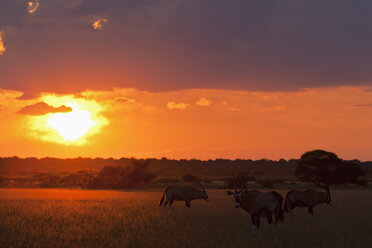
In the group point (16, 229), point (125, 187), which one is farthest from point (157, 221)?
point (125, 187)

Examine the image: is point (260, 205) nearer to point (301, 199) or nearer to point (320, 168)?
point (301, 199)

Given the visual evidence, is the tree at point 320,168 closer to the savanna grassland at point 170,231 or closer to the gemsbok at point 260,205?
the savanna grassland at point 170,231

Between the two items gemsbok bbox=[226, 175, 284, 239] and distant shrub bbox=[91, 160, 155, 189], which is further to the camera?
distant shrub bbox=[91, 160, 155, 189]

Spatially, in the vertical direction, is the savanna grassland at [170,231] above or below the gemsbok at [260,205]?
below

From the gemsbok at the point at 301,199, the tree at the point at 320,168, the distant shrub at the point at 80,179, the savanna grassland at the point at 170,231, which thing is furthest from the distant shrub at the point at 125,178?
the gemsbok at the point at 301,199

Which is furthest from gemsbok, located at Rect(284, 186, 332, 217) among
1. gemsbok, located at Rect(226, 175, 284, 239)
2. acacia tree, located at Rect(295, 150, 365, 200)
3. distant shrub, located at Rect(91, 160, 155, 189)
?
distant shrub, located at Rect(91, 160, 155, 189)

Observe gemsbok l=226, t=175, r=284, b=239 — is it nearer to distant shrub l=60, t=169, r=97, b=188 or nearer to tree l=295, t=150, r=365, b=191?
tree l=295, t=150, r=365, b=191

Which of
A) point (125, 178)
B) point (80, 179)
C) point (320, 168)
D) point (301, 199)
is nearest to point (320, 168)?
point (320, 168)

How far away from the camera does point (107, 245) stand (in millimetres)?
14375

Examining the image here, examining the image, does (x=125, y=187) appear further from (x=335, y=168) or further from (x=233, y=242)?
(x=233, y=242)

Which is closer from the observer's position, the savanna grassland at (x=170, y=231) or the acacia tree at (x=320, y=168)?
the savanna grassland at (x=170, y=231)

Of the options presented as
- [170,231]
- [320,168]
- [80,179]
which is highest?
[320,168]

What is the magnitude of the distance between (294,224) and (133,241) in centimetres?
824

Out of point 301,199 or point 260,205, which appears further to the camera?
point 301,199
